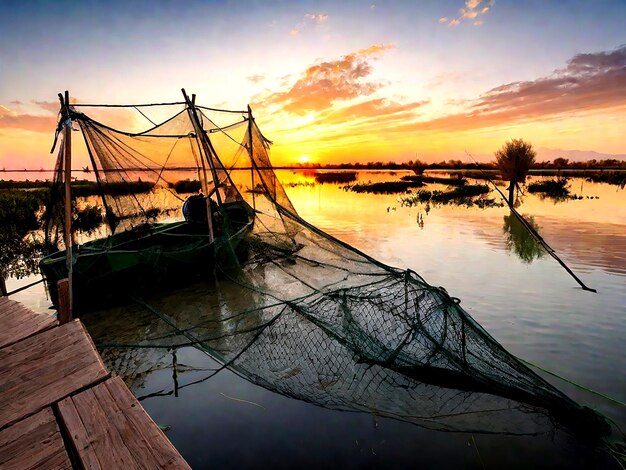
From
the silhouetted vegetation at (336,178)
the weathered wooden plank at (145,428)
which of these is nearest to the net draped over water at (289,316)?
the weathered wooden plank at (145,428)

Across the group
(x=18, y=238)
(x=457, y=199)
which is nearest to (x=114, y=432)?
(x=18, y=238)

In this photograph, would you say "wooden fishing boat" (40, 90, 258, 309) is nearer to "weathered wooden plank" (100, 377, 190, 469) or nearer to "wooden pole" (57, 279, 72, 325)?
"wooden pole" (57, 279, 72, 325)

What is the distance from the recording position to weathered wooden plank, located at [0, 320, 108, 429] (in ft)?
7.27

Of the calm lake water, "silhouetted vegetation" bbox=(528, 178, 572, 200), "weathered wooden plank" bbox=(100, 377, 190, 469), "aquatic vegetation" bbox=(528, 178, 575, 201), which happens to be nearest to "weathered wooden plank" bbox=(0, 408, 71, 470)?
"weathered wooden plank" bbox=(100, 377, 190, 469)

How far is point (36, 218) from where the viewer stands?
14.9 m

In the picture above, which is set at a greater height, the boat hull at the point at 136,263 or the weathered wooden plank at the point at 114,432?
the weathered wooden plank at the point at 114,432

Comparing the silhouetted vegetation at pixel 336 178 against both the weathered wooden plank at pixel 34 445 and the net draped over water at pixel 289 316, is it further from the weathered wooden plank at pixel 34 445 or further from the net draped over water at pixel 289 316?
the weathered wooden plank at pixel 34 445

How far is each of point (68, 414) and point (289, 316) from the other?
3920mm

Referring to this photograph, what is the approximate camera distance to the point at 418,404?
3691 millimetres

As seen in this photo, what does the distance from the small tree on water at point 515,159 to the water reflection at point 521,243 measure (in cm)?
824

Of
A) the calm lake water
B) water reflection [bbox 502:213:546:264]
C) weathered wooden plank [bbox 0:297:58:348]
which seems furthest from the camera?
water reflection [bbox 502:213:546:264]

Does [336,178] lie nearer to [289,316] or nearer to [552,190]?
[552,190]

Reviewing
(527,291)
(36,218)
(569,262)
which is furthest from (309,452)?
(36,218)

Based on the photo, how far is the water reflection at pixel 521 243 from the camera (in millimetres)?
9266
